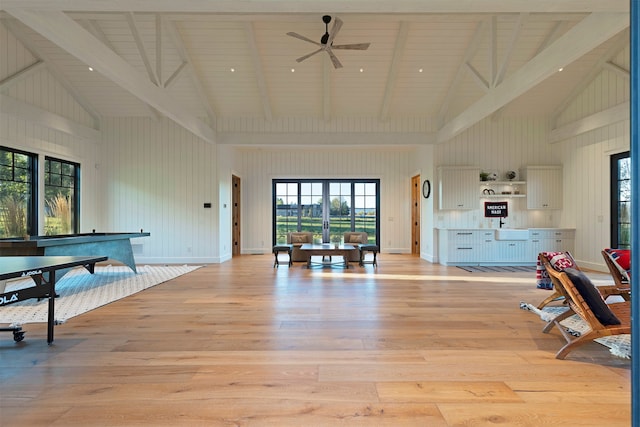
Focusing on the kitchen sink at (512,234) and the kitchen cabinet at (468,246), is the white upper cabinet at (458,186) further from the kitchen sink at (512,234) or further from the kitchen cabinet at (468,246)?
the kitchen sink at (512,234)

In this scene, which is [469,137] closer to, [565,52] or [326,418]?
[565,52]

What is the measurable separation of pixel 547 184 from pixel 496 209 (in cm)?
121

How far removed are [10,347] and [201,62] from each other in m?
5.72

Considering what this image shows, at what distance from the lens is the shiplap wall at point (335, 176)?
34.1ft

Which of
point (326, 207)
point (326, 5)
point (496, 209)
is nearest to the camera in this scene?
point (326, 5)

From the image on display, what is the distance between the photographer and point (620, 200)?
265 inches

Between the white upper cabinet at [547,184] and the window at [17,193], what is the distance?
10039 mm

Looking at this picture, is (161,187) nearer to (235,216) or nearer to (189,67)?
(235,216)

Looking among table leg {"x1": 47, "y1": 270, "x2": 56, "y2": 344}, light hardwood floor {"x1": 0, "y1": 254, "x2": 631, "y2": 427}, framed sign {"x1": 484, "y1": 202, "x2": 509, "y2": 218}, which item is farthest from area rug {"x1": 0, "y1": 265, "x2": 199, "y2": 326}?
framed sign {"x1": 484, "y1": 202, "x2": 509, "y2": 218}

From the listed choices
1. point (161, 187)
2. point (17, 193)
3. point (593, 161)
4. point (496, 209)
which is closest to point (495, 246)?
point (496, 209)

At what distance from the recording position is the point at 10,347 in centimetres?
294

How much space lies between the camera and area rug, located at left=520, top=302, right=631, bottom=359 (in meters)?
2.75

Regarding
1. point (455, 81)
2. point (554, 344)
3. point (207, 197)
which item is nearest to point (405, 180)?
point (455, 81)

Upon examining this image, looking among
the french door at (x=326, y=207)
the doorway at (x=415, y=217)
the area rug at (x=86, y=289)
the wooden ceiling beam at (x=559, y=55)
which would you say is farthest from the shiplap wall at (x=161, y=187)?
the wooden ceiling beam at (x=559, y=55)
